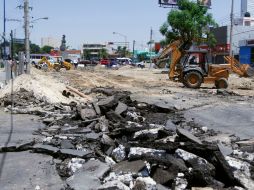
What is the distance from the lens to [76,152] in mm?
9234

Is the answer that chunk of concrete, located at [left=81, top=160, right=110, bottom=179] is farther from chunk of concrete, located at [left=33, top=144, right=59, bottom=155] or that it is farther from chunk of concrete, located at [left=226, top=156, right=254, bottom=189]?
chunk of concrete, located at [left=226, top=156, right=254, bottom=189]

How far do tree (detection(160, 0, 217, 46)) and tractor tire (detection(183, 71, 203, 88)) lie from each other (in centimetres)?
2272

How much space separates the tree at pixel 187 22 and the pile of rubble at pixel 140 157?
37980mm

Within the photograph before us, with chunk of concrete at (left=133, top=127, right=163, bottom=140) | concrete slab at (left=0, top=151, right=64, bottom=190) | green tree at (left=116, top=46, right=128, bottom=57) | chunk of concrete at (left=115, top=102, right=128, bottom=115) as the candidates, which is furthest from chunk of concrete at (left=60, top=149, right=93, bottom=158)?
green tree at (left=116, top=46, right=128, bottom=57)

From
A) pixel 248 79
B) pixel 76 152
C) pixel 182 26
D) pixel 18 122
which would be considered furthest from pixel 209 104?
pixel 182 26

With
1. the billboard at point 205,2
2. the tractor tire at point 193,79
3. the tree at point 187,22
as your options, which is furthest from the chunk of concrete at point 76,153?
the billboard at point 205,2

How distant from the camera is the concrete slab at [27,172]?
750cm

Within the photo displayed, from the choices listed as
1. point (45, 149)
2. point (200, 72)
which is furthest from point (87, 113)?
point (200, 72)

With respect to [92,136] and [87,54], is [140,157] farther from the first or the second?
[87,54]

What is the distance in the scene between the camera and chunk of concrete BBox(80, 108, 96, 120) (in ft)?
45.4

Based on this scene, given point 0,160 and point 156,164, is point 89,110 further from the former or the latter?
point 156,164

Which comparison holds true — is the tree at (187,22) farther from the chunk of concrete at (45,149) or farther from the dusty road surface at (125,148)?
the chunk of concrete at (45,149)

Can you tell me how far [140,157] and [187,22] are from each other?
141ft

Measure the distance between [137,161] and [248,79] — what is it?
31.0 meters
